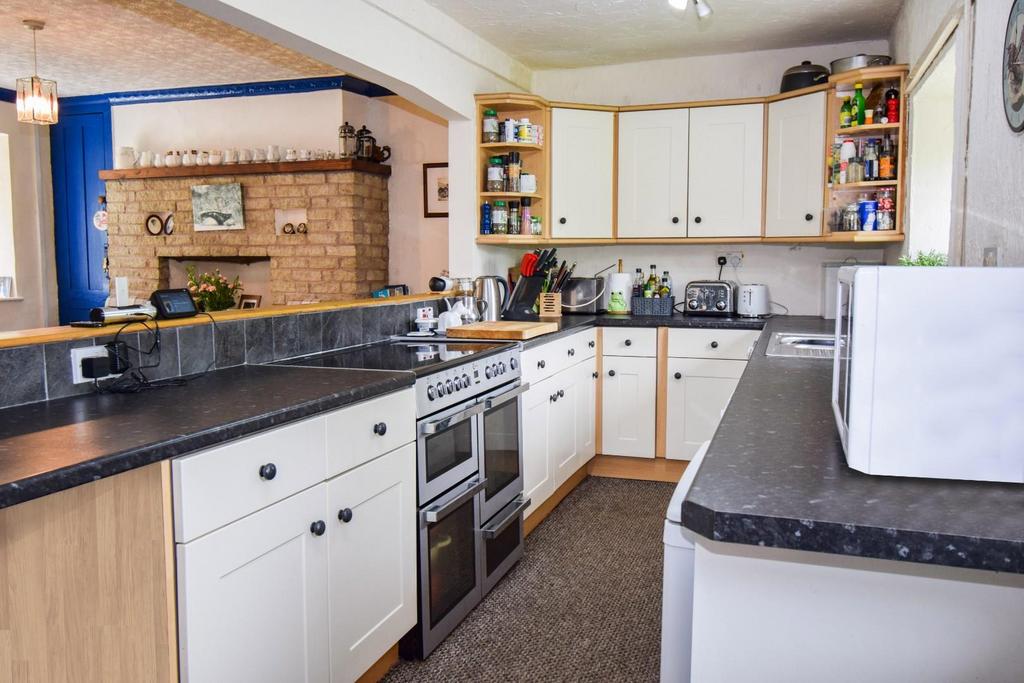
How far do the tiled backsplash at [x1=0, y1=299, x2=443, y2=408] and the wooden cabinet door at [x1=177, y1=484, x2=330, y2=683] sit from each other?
0.63m

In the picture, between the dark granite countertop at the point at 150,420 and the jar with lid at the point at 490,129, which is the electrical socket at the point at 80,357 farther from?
the jar with lid at the point at 490,129

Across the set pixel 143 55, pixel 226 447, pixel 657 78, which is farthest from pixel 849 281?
pixel 143 55

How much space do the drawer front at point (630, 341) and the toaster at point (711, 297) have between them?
42 cm

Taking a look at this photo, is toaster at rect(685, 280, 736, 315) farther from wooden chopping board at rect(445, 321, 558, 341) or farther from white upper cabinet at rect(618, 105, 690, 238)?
wooden chopping board at rect(445, 321, 558, 341)

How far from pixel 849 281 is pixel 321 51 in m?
2.37

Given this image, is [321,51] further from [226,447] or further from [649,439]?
[649,439]

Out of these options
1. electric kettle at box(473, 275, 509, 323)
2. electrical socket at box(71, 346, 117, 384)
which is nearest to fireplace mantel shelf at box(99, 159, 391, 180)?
electric kettle at box(473, 275, 509, 323)

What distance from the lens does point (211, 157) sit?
5840 mm

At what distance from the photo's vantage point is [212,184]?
5.86 metres

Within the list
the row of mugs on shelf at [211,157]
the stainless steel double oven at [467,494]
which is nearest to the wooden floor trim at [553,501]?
the stainless steel double oven at [467,494]

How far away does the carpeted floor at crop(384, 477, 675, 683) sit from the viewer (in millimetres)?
2381

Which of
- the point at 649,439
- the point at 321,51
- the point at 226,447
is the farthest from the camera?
the point at 649,439

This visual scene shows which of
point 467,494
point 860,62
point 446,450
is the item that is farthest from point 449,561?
point 860,62

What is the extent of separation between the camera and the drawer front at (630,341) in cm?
424
